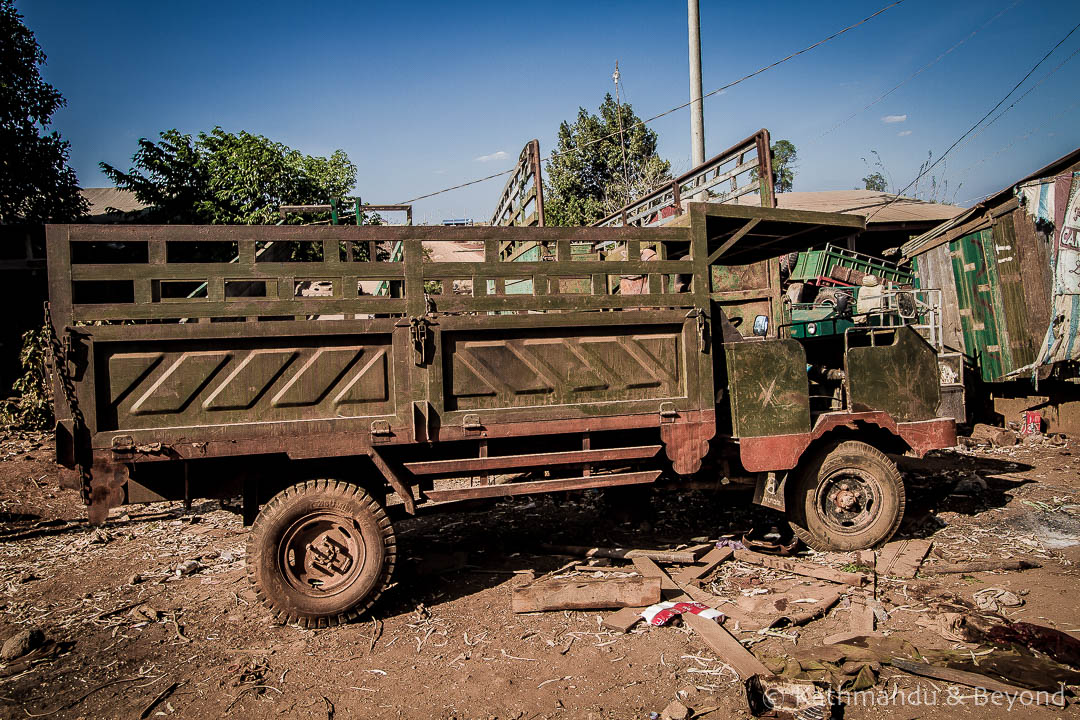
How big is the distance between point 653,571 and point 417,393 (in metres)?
2.27

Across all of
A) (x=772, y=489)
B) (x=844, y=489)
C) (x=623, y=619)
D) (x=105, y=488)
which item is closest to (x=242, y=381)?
(x=105, y=488)

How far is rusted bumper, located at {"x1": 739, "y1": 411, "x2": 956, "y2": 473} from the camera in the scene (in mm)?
5117

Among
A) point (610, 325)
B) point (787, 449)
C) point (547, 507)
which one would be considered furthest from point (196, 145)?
point (787, 449)

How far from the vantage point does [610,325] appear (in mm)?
4816

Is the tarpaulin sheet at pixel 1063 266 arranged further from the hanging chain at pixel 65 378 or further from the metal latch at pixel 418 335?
the hanging chain at pixel 65 378

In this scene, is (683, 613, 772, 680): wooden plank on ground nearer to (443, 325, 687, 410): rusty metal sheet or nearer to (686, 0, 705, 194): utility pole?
(443, 325, 687, 410): rusty metal sheet

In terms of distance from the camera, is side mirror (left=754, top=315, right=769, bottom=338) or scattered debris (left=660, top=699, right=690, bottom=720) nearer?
scattered debris (left=660, top=699, right=690, bottom=720)

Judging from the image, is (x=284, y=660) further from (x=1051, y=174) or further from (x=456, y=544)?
(x=1051, y=174)

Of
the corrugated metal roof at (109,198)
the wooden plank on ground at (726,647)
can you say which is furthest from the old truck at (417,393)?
the corrugated metal roof at (109,198)

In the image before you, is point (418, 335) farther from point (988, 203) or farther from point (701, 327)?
point (988, 203)

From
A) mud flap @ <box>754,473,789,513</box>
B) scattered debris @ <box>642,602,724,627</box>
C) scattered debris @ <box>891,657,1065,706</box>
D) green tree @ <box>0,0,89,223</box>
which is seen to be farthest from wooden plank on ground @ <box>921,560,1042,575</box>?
green tree @ <box>0,0,89,223</box>

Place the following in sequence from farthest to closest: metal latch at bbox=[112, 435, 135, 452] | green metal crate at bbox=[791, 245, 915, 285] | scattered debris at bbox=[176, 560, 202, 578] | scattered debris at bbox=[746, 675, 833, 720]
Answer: green metal crate at bbox=[791, 245, 915, 285], scattered debris at bbox=[176, 560, 202, 578], metal latch at bbox=[112, 435, 135, 452], scattered debris at bbox=[746, 675, 833, 720]

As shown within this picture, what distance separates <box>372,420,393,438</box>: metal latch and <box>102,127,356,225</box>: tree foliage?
1081 centimetres

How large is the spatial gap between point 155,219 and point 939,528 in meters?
15.0
